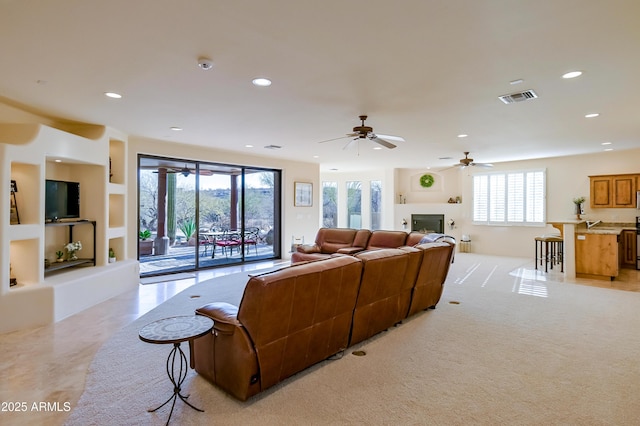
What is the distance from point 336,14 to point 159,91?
8.06 feet

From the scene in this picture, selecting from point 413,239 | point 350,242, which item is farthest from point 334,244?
point 413,239

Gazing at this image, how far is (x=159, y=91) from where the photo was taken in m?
3.86

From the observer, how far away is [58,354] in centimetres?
325

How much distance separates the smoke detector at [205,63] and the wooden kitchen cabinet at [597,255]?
289 inches

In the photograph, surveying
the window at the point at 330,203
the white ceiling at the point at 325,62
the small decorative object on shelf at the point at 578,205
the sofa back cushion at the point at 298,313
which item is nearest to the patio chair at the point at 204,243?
the white ceiling at the point at 325,62

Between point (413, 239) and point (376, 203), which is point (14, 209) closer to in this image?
point (413, 239)

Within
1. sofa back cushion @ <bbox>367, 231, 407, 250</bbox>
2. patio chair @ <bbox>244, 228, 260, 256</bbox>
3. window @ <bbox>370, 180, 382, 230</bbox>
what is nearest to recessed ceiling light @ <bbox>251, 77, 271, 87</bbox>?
sofa back cushion @ <bbox>367, 231, 407, 250</bbox>

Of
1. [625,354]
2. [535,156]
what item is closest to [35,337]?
[625,354]

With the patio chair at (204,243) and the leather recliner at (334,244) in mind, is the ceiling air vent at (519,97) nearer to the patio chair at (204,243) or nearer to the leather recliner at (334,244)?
the leather recliner at (334,244)

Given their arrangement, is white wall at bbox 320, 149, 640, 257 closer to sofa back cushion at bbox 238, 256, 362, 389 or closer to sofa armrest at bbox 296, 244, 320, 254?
sofa armrest at bbox 296, 244, 320, 254

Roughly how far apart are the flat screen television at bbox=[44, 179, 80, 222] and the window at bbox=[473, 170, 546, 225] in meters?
9.95

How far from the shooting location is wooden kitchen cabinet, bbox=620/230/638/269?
24.7ft

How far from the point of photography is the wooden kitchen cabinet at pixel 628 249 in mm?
7539

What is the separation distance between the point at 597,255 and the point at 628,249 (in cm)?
182
